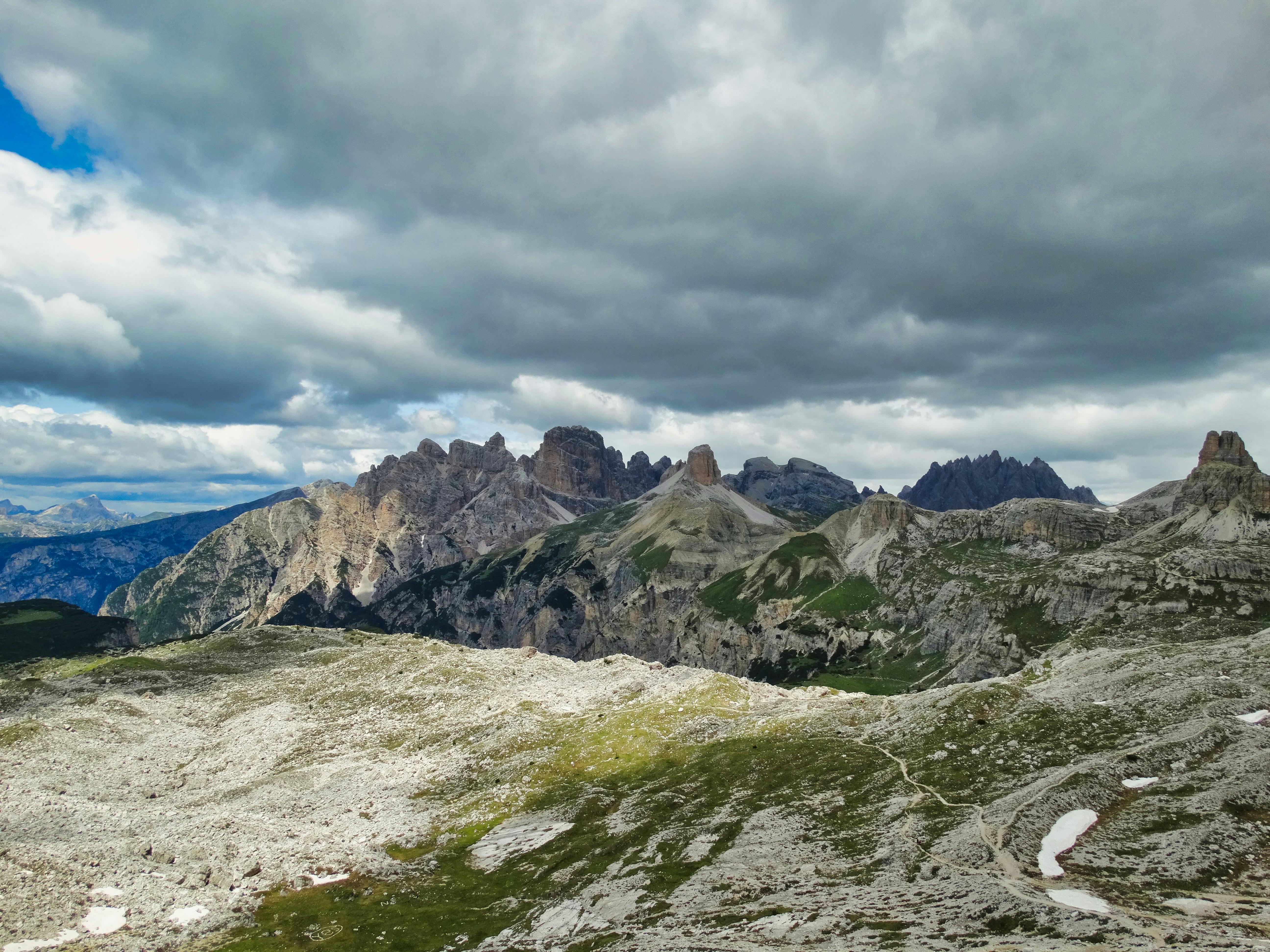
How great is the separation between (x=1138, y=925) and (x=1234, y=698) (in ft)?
223

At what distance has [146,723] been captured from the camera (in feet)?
461

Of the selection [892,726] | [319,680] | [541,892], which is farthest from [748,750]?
[319,680]

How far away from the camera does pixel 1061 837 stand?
65375mm

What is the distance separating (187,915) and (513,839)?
3711 cm

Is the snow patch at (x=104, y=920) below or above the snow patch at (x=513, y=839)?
above

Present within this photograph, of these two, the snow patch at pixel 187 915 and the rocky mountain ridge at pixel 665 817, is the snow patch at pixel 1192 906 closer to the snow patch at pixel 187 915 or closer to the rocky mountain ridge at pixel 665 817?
the rocky mountain ridge at pixel 665 817

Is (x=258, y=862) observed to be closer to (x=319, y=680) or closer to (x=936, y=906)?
(x=936, y=906)

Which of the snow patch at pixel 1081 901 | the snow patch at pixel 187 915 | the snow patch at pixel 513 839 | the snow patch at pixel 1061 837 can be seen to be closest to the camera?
the snow patch at pixel 1081 901

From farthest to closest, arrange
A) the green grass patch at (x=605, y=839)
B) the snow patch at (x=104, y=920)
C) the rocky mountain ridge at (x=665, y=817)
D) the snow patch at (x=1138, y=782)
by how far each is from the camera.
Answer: the snow patch at (x=1138, y=782), the green grass patch at (x=605, y=839), the snow patch at (x=104, y=920), the rocky mountain ridge at (x=665, y=817)

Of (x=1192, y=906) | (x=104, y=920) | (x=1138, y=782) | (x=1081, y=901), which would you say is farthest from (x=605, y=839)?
(x=1138, y=782)

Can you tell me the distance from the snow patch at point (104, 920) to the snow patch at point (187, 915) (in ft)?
11.9

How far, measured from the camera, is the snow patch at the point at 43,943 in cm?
5472

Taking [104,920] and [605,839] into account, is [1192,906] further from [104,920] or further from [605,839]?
[104,920]

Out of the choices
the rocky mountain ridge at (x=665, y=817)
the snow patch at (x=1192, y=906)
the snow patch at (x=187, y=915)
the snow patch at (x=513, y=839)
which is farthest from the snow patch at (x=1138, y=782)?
the snow patch at (x=187, y=915)
